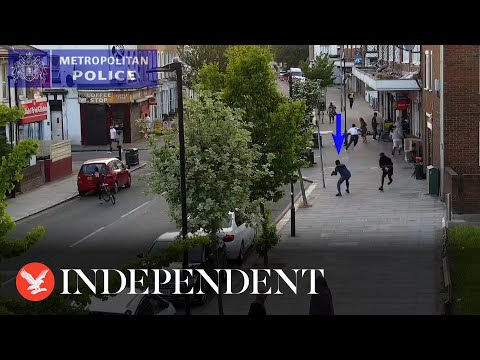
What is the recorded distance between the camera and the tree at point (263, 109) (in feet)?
68.6

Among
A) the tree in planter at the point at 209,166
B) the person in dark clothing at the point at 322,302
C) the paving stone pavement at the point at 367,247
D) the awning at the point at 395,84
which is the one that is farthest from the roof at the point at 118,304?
the awning at the point at 395,84

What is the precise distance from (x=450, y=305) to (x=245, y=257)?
6348mm

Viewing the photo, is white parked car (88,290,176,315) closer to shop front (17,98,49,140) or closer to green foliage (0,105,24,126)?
green foliage (0,105,24,126)

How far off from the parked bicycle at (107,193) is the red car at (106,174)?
9cm

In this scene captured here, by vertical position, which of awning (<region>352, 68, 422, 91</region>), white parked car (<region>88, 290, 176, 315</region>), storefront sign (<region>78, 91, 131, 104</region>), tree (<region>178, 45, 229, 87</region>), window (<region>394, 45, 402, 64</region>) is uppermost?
tree (<region>178, 45, 229, 87</region>)

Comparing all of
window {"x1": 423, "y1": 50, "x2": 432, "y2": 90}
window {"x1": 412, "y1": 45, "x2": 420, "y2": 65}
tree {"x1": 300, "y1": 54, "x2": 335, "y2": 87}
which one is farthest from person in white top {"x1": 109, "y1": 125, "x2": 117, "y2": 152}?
tree {"x1": 300, "y1": 54, "x2": 335, "y2": 87}

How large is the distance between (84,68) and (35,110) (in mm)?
2571

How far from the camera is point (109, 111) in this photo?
2578 centimetres

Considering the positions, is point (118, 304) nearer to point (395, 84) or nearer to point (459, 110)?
point (459, 110)

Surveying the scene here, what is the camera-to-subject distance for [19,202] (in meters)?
25.7

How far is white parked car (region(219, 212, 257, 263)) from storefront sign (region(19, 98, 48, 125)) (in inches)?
269

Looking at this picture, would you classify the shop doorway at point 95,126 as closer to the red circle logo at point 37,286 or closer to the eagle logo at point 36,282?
the red circle logo at point 37,286

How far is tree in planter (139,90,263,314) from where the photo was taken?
19.1 metres
